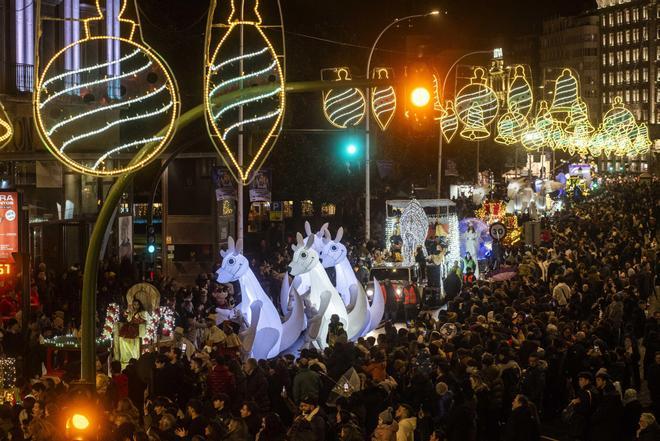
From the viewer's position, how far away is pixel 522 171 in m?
79.2

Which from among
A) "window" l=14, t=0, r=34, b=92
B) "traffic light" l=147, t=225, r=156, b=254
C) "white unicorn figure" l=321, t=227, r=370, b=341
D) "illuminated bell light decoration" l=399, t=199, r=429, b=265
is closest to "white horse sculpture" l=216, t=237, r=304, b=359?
"white unicorn figure" l=321, t=227, r=370, b=341

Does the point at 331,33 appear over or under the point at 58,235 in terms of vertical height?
over

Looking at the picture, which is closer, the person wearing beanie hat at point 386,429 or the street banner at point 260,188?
the person wearing beanie hat at point 386,429

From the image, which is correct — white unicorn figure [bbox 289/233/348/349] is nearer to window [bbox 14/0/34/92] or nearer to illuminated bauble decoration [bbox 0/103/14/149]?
illuminated bauble decoration [bbox 0/103/14/149]

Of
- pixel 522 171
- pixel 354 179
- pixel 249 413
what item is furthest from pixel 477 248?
pixel 522 171

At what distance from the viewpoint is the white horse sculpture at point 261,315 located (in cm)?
1920

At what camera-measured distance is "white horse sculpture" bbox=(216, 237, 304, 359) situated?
19.2 m

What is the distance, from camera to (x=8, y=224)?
20.2 metres

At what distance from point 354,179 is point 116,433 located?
119 ft

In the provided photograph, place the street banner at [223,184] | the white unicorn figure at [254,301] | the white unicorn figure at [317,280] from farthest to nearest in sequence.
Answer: the street banner at [223,184]
the white unicorn figure at [317,280]
the white unicorn figure at [254,301]

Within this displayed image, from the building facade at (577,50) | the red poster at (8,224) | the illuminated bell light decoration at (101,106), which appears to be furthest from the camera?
the building facade at (577,50)

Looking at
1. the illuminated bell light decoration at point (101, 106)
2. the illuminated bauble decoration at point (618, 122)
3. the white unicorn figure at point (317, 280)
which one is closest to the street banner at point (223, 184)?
the illuminated bell light decoration at point (101, 106)

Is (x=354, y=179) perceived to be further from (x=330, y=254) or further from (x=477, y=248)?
(x=330, y=254)

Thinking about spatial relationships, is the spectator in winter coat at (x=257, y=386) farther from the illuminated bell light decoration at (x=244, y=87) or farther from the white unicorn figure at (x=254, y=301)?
the white unicorn figure at (x=254, y=301)
